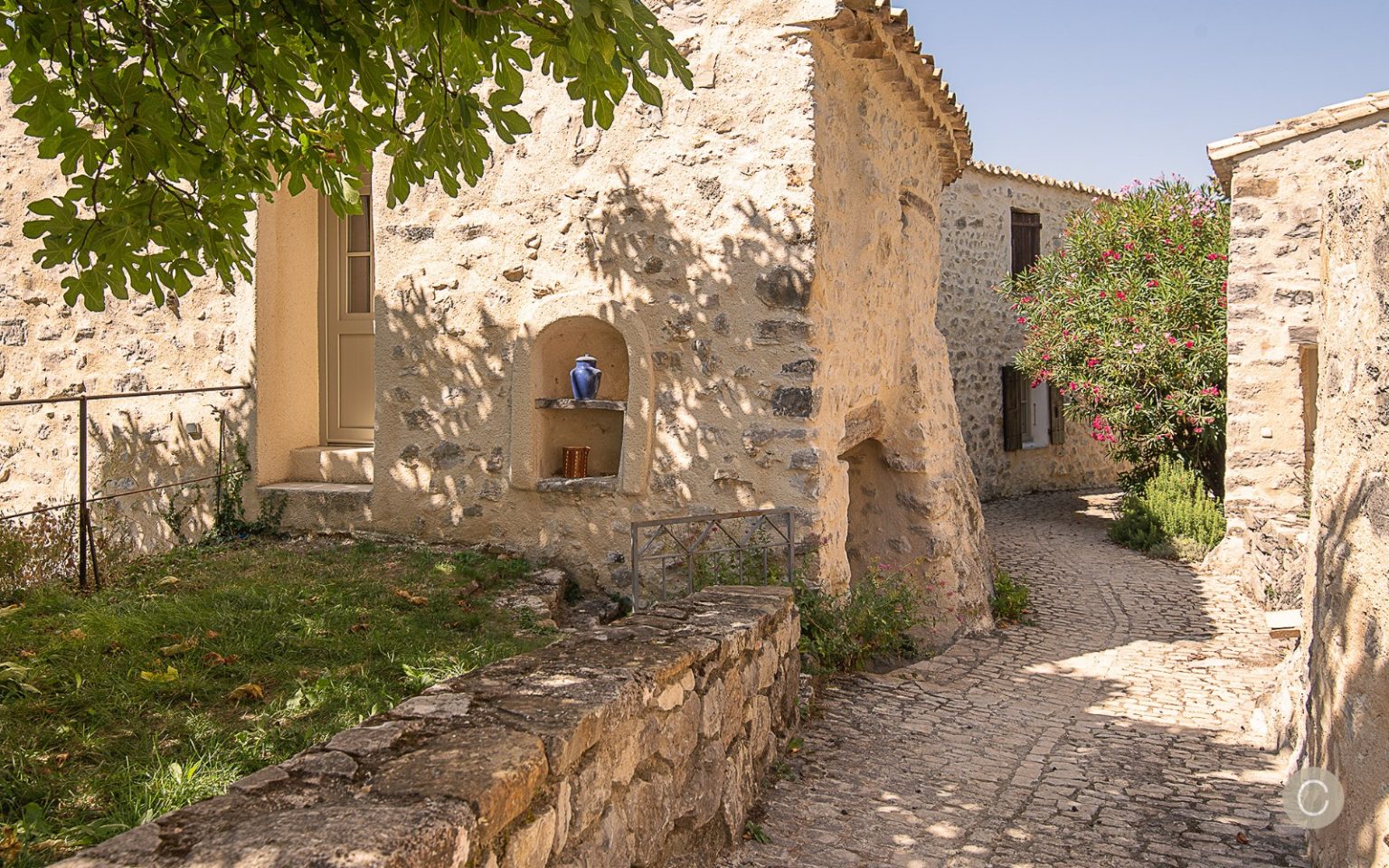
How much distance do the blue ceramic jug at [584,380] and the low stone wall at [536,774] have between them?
2607mm

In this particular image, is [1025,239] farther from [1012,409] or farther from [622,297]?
[622,297]

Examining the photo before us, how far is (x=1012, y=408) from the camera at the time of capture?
1582 cm

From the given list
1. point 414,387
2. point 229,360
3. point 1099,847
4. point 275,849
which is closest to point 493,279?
point 414,387

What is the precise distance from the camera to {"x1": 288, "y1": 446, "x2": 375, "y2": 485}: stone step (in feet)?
23.5

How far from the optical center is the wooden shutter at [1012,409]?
1570 centimetres

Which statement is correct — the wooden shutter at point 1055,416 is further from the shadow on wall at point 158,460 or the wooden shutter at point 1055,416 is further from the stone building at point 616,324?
the shadow on wall at point 158,460

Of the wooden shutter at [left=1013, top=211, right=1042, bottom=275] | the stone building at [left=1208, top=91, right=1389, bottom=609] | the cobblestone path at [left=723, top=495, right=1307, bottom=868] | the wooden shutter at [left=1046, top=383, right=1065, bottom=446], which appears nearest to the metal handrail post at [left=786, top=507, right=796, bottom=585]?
the cobblestone path at [left=723, top=495, right=1307, bottom=868]

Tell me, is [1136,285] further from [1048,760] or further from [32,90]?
[32,90]

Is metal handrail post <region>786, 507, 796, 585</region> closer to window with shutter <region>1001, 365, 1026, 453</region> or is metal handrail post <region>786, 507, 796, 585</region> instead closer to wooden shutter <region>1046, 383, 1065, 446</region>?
window with shutter <region>1001, 365, 1026, 453</region>

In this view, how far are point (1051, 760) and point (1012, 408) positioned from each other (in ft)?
38.4

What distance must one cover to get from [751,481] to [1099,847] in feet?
9.15

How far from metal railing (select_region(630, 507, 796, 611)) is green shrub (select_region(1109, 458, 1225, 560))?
6.69 metres

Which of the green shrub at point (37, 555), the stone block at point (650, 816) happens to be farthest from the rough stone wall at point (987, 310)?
the stone block at point (650, 816)

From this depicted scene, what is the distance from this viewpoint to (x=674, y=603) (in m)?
4.08
